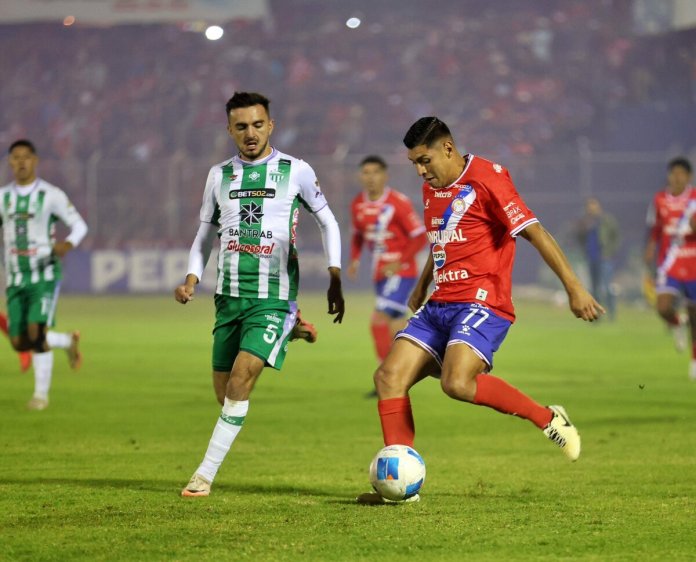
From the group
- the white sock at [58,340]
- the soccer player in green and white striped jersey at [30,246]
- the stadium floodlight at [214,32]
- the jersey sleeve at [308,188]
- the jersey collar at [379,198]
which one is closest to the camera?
the jersey sleeve at [308,188]

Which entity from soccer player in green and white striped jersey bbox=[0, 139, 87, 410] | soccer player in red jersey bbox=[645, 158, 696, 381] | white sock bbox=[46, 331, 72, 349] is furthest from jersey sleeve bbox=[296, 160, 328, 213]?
soccer player in red jersey bbox=[645, 158, 696, 381]

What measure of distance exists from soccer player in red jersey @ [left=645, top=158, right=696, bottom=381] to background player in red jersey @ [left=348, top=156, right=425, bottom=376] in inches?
101

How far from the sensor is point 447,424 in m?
10.3

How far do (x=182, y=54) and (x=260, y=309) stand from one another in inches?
1126

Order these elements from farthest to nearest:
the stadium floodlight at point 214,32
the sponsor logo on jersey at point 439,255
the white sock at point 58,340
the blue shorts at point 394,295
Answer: the stadium floodlight at point 214,32, the blue shorts at point 394,295, the white sock at point 58,340, the sponsor logo on jersey at point 439,255

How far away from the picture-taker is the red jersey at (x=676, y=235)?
13508 mm

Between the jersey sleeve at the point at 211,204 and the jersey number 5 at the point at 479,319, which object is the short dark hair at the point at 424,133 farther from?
the jersey sleeve at the point at 211,204

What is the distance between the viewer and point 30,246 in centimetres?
1082

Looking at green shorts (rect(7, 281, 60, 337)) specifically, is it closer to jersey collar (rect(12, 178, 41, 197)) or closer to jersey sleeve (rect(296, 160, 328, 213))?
jersey collar (rect(12, 178, 41, 197))

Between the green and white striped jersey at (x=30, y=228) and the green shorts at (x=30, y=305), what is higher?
the green and white striped jersey at (x=30, y=228)

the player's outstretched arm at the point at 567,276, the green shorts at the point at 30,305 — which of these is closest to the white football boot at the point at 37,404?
the green shorts at the point at 30,305

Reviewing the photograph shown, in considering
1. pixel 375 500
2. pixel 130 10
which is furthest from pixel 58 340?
pixel 130 10

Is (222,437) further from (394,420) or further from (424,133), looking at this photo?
(424,133)

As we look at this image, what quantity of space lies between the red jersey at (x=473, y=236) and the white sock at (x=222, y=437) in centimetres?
112
